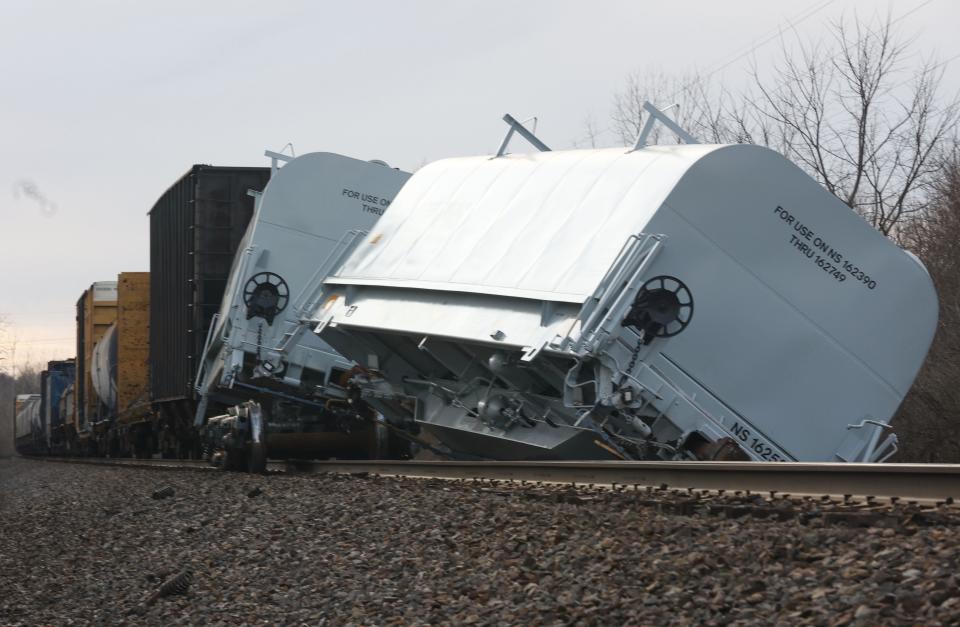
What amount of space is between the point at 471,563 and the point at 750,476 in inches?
75.3

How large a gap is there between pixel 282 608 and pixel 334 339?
7.01m

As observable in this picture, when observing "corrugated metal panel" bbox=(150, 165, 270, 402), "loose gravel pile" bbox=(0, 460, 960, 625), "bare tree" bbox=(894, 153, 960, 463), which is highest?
"corrugated metal panel" bbox=(150, 165, 270, 402)

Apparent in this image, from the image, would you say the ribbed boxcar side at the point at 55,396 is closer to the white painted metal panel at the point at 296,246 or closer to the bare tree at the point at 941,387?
the white painted metal panel at the point at 296,246

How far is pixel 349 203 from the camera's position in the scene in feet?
51.1

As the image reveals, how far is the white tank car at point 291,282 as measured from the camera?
14.5 meters

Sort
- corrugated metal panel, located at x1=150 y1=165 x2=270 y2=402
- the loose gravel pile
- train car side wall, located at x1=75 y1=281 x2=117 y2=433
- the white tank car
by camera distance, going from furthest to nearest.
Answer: train car side wall, located at x1=75 y1=281 x2=117 y2=433 < corrugated metal panel, located at x1=150 y1=165 x2=270 y2=402 < the white tank car < the loose gravel pile

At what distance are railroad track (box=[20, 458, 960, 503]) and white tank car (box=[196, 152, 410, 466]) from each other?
4.37 meters

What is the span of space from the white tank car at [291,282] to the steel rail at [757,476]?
15.3 feet

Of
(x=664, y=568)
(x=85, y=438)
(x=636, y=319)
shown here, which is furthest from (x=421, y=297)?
(x=85, y=438)

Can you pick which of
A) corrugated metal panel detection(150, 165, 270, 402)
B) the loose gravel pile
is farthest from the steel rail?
corrugated metal panel detection(150, 165, 270, 402)

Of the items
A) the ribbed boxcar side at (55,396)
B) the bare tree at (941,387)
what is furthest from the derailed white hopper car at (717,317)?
the ribbed boxcar side at (55,396)

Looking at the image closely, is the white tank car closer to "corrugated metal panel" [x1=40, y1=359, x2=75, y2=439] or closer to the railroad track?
the railroad track

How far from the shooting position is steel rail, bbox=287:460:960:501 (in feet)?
18.9

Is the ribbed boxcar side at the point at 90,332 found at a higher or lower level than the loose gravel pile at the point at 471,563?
higher
